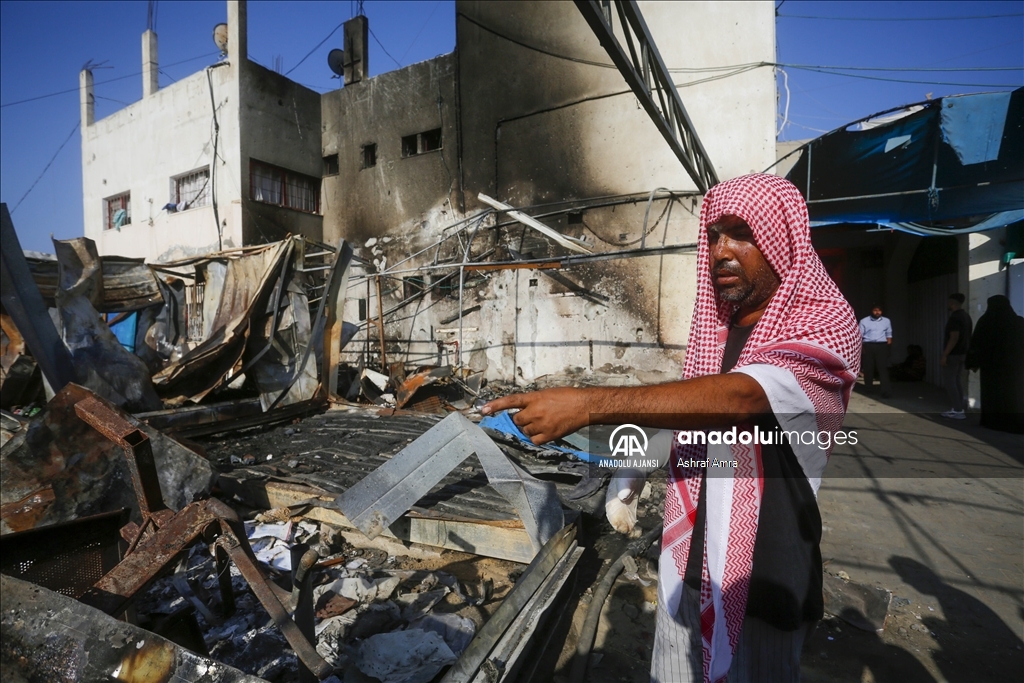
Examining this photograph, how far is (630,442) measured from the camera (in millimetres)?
1555

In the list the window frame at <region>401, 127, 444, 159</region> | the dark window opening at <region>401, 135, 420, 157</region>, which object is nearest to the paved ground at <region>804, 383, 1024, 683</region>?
the window frame at <region>401, 127, 444, 159</region>

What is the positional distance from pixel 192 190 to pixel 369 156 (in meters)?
4.81

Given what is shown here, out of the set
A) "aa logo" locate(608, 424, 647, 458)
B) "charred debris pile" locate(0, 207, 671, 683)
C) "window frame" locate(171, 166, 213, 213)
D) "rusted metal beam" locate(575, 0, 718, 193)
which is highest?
"window frame" locate(171, 166, 213, 213)

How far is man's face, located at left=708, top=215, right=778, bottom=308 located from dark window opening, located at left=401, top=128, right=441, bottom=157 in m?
12.0

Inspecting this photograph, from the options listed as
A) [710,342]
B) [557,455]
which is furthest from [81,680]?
[557,455]

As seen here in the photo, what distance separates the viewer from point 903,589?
305 cm

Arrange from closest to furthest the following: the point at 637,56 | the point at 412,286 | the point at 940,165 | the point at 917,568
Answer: the point at 917,568 < the point at 637,56 < the point at 940,165 < the point at 412,286

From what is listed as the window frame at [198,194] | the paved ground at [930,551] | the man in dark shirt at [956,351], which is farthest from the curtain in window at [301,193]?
the man in dark shirt at [956,351]

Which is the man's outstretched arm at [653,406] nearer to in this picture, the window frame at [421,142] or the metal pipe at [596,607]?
the metal pipe at [596,607]

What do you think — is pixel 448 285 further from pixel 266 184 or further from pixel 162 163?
pixel 162 163

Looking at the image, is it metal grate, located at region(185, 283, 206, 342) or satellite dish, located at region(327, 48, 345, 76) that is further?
satellite dish, located at region(327, 48, 345, 76)

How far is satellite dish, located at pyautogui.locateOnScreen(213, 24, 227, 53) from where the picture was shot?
41.6ft

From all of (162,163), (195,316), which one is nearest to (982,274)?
(195,316)

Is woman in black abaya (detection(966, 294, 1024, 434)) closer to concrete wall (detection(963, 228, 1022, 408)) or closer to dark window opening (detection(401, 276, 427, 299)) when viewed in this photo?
concrete wall (detection(963, 228, 1022, 408))
